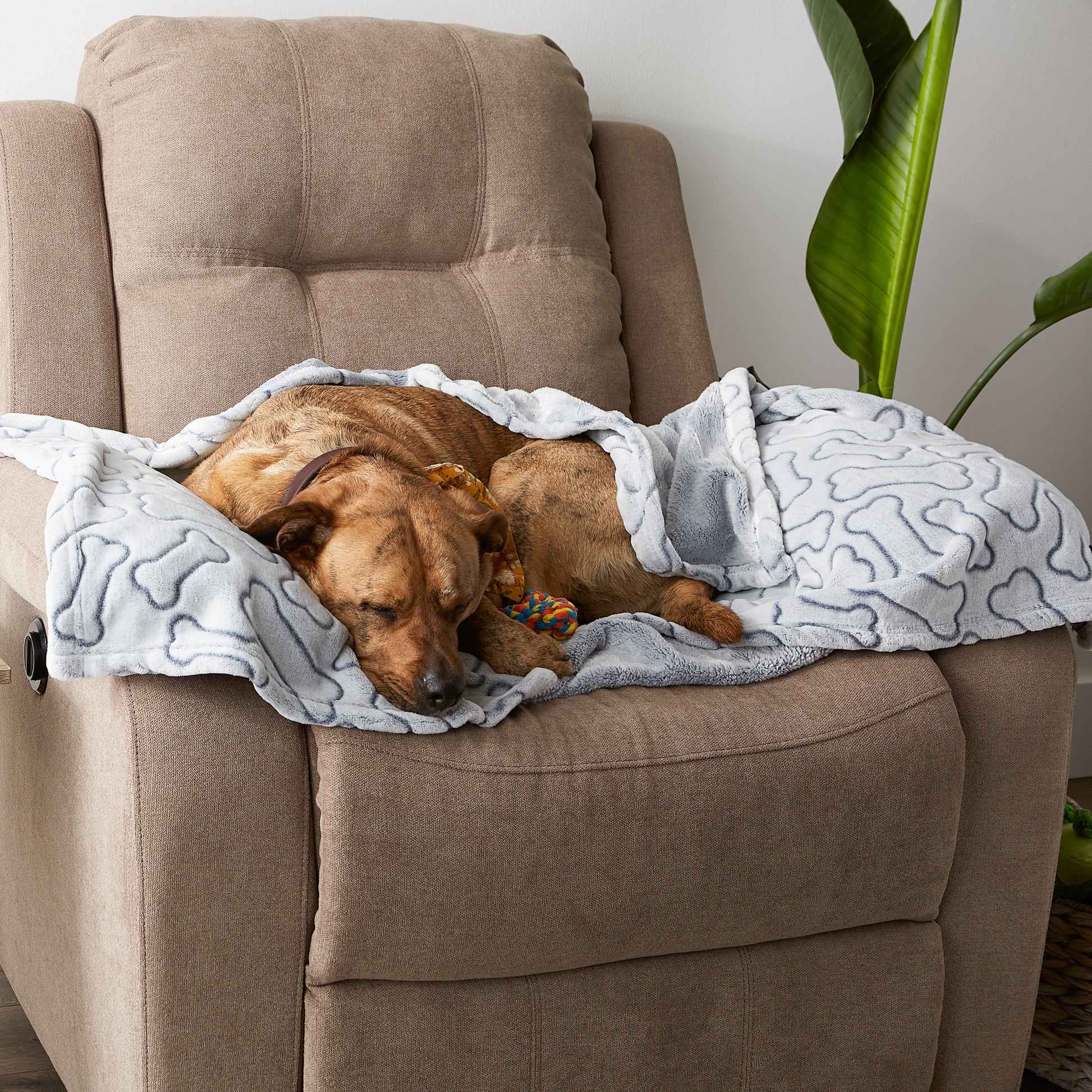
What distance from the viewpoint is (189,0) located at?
234 centimetres

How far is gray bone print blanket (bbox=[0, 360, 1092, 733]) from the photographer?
3.83ft

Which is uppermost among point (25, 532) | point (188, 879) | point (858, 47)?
point (858, 47)

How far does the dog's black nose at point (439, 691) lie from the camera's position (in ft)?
4.27

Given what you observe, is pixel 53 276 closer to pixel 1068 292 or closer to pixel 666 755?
pixel 666 755

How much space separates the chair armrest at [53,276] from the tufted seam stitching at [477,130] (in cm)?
72

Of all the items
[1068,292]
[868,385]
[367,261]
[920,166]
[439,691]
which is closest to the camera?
[439,691]

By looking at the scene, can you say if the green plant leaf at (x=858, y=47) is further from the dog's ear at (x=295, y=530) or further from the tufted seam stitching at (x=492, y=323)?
the dog's ear at (x=295, y=530)

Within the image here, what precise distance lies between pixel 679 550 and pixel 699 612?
27 cm

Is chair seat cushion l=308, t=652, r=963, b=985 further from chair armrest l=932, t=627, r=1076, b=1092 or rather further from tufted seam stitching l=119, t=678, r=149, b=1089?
tufted seam stitching l=119, t=678, r=149, b=1089

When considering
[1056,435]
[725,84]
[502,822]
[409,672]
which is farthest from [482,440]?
[1056,435]

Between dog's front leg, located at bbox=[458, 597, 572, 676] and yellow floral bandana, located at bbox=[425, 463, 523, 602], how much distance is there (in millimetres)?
38

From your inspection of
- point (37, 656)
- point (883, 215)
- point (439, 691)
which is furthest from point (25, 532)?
point (883, 215)

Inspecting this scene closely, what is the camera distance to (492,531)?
161 centimetres

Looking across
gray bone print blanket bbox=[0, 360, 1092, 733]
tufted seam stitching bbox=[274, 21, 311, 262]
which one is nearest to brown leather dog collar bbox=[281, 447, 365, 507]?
gray bone print blanket bbox=[0, 360, 1092, 733]
